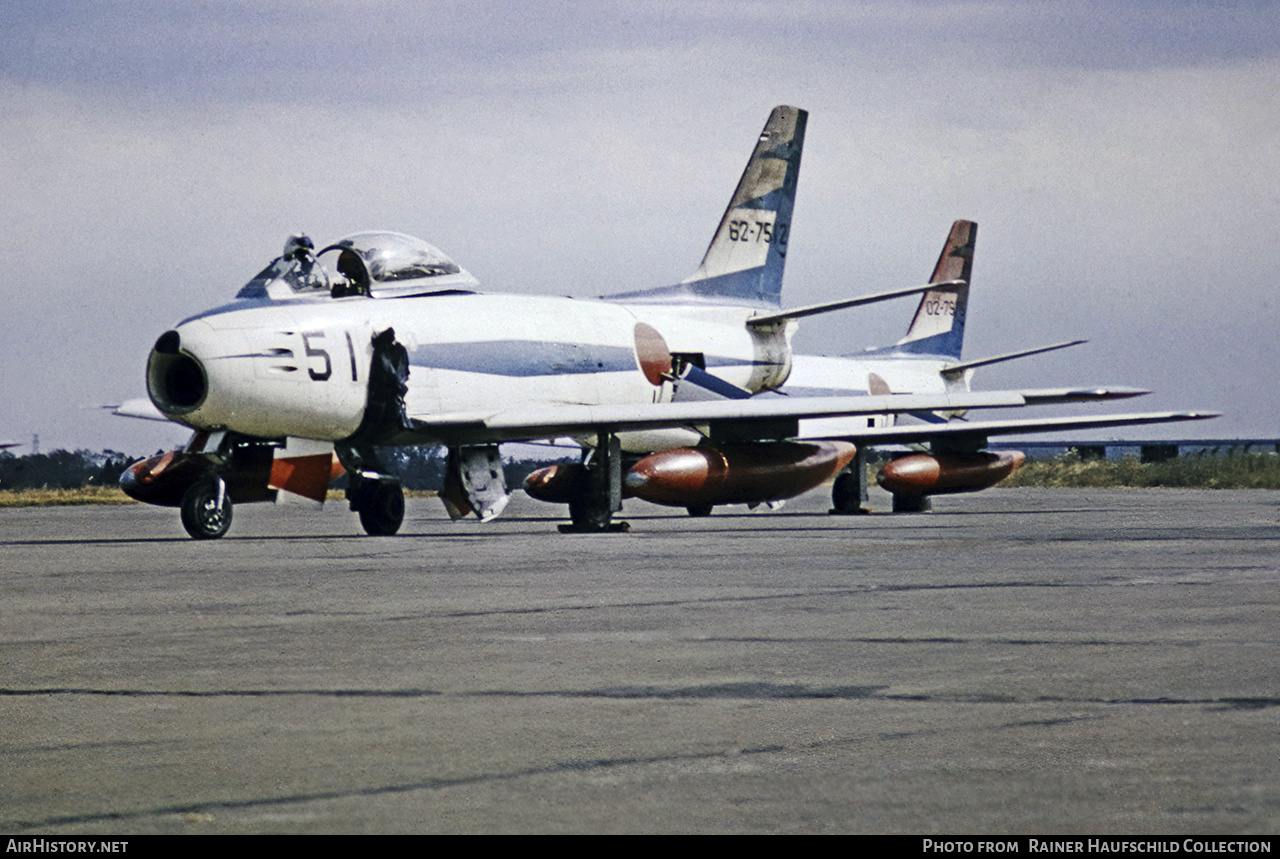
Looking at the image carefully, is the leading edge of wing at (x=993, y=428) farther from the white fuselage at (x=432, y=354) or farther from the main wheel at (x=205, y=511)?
the main wheel at (x=205, y=511)

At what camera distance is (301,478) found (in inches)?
675

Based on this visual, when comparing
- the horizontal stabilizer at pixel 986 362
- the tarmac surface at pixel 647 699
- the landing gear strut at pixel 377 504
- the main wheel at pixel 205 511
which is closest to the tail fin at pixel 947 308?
the horizontal stabilizer at pixel 986 362

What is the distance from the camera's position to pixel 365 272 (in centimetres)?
1798

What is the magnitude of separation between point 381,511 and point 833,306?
7.09 m

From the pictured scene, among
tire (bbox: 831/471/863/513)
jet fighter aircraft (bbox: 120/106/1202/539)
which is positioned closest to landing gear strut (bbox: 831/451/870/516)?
tire (bbox: 831/471/863/513)

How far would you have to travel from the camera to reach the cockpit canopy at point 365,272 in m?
17.2

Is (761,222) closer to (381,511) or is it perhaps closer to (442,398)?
(442,398)

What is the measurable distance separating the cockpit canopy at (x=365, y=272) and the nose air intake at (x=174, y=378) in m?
1.33

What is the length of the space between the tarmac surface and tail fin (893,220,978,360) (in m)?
21.5

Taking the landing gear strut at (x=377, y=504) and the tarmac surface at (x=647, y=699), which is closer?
the tarmac surface at (x=647, y=699)

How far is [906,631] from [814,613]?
919 mm

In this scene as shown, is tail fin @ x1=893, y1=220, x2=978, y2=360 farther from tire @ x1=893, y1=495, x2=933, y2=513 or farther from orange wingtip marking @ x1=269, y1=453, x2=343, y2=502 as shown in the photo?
orange wingtip marking @ x1=269, y1=453, x2=343, y2=502
